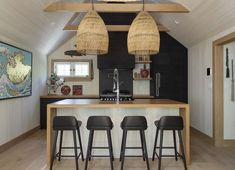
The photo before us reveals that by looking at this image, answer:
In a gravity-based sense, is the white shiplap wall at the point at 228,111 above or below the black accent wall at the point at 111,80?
below

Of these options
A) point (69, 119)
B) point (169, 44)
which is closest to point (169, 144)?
point (69, 119)

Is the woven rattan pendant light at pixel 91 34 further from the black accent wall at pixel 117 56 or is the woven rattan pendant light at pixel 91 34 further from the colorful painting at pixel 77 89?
the colorful painting at pixel 77 89

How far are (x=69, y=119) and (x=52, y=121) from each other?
46cm

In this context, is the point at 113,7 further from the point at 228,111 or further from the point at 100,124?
the point at 228,111

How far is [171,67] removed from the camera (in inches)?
251

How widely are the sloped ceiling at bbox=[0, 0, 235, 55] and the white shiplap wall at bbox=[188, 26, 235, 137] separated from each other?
23 cm

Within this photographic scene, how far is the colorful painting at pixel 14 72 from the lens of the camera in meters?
3.94

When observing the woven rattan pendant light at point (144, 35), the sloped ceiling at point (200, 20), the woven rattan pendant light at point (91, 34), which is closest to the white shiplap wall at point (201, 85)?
the sloped ceiling at point (200, 20)

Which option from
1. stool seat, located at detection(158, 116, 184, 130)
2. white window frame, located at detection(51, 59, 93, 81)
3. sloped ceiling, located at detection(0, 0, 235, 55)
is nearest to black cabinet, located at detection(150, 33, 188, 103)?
sloped ceiling, located at detection(0, 0, 235, 55)

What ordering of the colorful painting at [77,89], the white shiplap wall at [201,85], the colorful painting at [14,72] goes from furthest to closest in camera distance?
the colorful painting at [77,89]
the white shiplap wall at [201,85]
the colorful painting at [14,72]

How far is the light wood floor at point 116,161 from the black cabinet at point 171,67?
2278 mm

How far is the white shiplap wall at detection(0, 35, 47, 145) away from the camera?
13.3ft

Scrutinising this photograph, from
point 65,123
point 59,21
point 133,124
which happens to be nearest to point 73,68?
point 59,21

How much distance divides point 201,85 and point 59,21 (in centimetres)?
361
